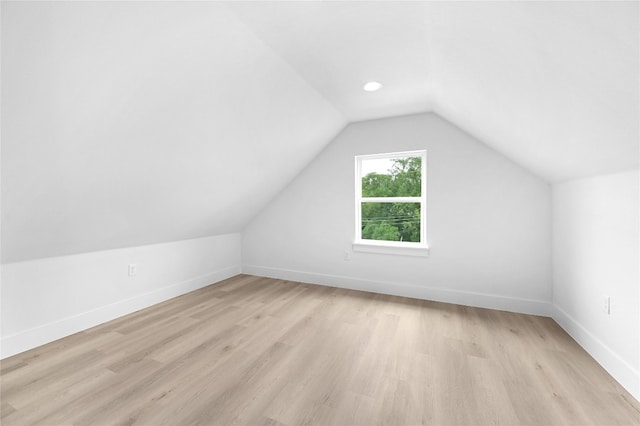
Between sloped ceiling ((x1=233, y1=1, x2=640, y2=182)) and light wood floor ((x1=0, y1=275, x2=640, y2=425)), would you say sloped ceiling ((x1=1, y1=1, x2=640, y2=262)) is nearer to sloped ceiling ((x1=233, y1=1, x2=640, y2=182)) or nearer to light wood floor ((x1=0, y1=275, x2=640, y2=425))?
sloped ceiling ((x1=233, y1=1, x2=640, y2=182))

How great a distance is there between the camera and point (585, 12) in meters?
0.89

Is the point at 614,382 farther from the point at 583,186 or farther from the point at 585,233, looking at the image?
the point at 583,186

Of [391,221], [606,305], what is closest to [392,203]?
[391,221]

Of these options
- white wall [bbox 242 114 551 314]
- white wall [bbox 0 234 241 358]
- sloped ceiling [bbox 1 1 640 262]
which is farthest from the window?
white wall [bbox 0 234 241 358]

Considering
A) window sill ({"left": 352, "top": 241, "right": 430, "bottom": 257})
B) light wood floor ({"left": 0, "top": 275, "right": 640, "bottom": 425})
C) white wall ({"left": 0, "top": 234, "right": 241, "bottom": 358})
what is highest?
window sill ({"left": 352, "top": 241, "right": 430, "bottom": 257})

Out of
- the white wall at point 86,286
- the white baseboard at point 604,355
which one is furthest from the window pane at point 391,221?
the white wall at point 86,286

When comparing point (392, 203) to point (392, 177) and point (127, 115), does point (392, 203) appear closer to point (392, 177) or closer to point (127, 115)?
point (392, 177)

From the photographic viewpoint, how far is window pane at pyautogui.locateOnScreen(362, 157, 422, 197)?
3504 mm

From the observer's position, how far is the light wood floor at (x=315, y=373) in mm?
1497

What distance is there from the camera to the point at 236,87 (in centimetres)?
204

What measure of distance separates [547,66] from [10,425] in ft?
10.8

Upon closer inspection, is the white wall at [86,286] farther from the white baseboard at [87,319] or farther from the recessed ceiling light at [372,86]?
the recessed ceiling light at [372,86]

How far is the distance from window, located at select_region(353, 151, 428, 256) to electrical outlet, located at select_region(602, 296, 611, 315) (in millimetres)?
1570

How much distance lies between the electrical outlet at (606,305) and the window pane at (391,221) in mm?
1774
